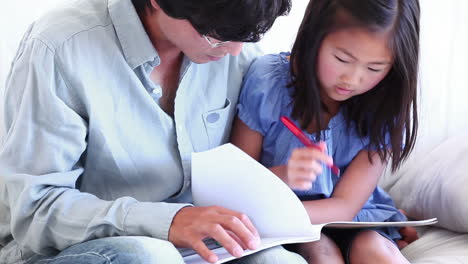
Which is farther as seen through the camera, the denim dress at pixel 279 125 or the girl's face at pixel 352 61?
the denim dress at pixel 279 125

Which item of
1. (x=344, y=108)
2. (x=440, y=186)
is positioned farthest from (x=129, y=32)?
(x=440, y=186)

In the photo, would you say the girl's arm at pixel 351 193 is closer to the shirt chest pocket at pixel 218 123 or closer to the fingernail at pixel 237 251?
the shirt chest pocket at pixel 218 123

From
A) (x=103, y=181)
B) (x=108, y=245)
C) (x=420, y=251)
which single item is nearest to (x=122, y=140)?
(x=103, y=181)

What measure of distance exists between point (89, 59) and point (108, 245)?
0.28m

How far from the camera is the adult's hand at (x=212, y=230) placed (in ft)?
2.95

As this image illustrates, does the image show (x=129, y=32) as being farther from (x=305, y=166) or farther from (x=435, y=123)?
(x=435, y=123)

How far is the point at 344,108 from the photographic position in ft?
4.05

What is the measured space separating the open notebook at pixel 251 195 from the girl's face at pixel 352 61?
0.26 m

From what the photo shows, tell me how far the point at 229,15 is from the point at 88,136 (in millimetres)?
286

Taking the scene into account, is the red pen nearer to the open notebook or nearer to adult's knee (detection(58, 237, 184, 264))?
the open notebook

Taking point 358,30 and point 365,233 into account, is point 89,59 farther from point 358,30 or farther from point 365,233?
point 365,233

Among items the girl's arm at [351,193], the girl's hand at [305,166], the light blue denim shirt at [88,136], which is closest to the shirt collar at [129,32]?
the light blue denim shirt at [88,136]

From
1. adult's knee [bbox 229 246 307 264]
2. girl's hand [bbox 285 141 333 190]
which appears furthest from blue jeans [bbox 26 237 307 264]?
girl's hand [bbox 285 141 333 190]

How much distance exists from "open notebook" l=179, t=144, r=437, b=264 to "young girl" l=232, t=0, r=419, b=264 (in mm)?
97
